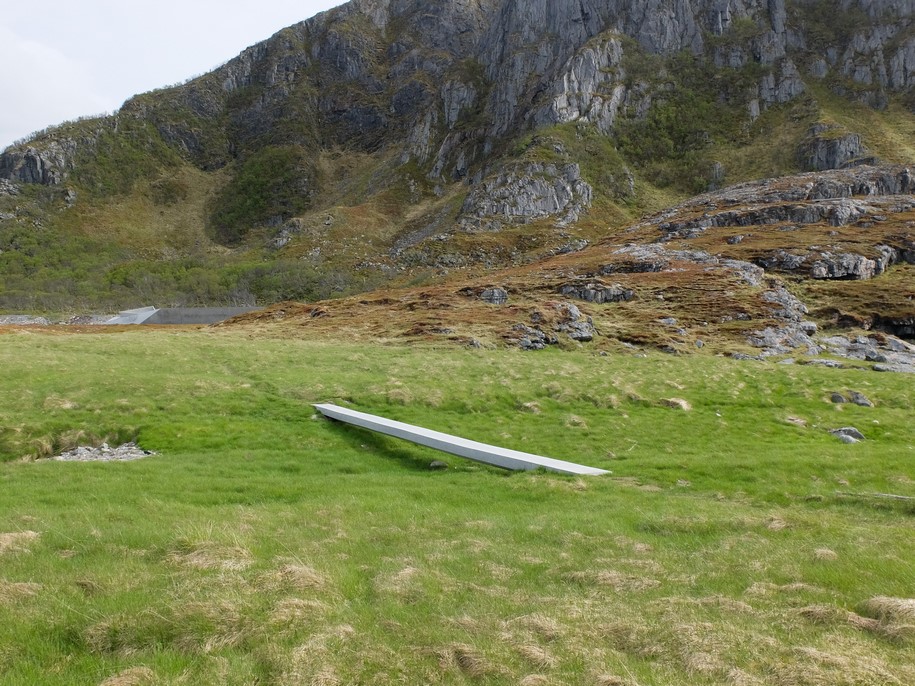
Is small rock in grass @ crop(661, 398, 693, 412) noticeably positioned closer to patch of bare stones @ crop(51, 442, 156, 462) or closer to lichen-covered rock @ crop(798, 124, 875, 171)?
patch of bare stones @ crop(51, 442, 156, 462)

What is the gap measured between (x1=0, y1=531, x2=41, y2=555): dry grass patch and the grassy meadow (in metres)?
0.06

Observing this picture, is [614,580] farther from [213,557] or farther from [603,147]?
[603,147]

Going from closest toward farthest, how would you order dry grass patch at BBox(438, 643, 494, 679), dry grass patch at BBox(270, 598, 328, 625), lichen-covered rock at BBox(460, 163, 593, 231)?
1. dry grass patch at BBox(438, 643, 494, 679)
2. dry grass patch at BBox(270, 598, 328, 625)
3. lichen-covered rock at BBox(460, 163, 593, 231)

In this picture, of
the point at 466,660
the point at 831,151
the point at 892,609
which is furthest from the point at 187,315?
the point at 831,151

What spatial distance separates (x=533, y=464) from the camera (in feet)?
62.4

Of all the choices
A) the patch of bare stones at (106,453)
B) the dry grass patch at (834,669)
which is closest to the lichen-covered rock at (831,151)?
the dry grass patch at (834,669)

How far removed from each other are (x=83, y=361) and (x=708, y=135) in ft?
580

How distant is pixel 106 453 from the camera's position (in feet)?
68.6

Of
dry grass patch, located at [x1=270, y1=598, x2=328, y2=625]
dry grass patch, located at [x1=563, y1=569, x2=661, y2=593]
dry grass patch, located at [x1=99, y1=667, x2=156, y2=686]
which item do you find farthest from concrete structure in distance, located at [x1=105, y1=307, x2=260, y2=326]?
dry grass patch, located at [x1=99, y1=667, x2=156, y2=686]

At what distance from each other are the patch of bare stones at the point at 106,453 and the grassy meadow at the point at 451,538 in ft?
2.35

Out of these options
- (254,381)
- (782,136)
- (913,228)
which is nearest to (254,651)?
(254,381)

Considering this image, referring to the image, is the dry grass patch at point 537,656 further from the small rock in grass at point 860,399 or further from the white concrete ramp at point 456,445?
the small rock in grass at point 860,399

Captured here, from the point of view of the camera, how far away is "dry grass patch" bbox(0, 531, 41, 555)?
10125mm

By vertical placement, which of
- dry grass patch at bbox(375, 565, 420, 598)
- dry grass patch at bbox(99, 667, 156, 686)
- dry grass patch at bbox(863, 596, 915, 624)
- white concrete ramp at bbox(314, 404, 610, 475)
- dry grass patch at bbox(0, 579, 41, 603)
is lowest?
white concrete ramp at bbox(314, 404, 610, 475)
